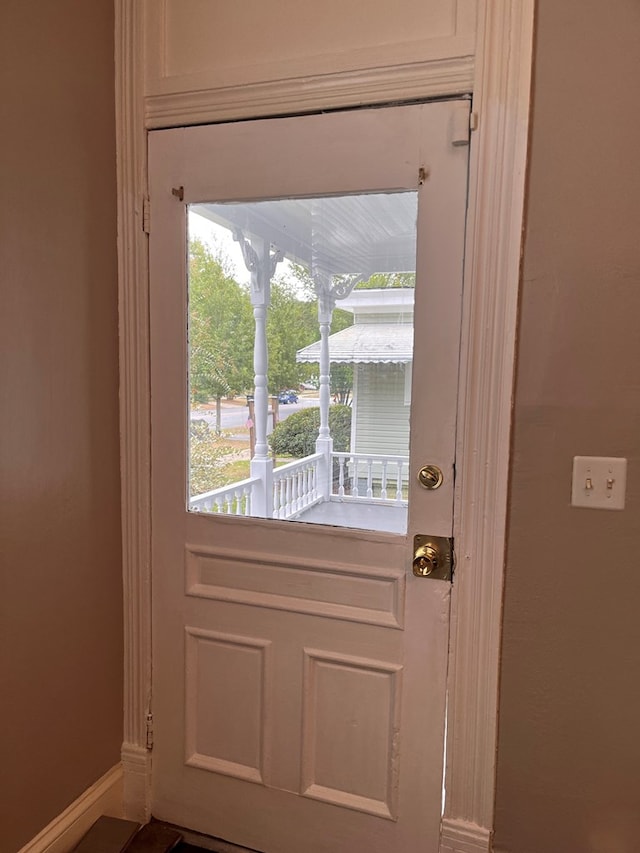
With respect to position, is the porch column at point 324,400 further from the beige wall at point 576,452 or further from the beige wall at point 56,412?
the beige wall at point 56,412

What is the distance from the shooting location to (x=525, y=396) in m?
1.38

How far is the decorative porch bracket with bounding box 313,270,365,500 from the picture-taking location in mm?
1489

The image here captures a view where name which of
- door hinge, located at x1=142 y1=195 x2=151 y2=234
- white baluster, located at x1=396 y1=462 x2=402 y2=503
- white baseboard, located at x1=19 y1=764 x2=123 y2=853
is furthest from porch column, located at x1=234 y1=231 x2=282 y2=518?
white baseboard, located at x1=19 y1=764 x2=123 y2=853

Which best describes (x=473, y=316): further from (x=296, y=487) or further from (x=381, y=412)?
(x=296, y=487)

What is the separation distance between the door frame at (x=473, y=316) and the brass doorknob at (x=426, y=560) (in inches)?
2.4

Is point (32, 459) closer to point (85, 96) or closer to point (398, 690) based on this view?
point (85, 96)

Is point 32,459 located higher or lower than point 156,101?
lower

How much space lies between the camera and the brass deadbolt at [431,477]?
1437mm

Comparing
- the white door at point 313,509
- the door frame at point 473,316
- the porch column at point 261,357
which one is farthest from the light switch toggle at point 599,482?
the porch column at point 261,357

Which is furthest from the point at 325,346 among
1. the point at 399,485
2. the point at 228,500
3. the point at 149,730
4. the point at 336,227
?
the point at 149,730

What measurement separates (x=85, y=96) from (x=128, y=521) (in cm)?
115

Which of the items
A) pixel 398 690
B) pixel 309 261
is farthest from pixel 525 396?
pixel 398 690

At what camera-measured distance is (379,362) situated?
58.3 inches

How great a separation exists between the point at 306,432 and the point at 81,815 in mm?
1215
